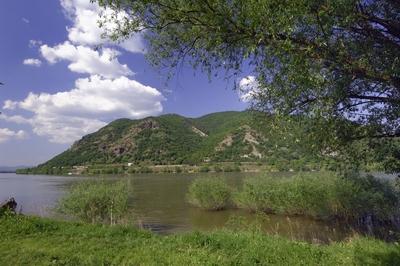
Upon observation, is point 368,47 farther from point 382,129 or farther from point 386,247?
point 386,247

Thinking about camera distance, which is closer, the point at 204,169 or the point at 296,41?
the point at 296,41

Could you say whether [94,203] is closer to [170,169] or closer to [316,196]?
[316,196]

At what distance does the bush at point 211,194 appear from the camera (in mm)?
37562

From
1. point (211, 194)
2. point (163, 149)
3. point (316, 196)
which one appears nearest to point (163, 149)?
point (163, 149)

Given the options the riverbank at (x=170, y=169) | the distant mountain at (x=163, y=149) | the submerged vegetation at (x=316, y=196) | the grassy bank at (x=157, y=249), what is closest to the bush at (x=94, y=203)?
the grassy bank at (x=157, y=249)

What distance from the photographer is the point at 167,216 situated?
3375 centimetres

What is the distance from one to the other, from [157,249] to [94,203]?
15.2 meters

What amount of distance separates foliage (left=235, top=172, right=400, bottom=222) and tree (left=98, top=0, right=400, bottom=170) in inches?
672

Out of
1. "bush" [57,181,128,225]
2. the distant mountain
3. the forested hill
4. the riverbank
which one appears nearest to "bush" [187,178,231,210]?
"bush" [57,181,128,225]

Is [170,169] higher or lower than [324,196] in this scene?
higher

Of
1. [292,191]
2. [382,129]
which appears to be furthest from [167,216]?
[382,129]

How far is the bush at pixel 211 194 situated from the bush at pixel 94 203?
12.3 meters

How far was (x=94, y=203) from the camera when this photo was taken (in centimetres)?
2539

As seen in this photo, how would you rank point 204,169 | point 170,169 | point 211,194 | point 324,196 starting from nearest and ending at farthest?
1. point 324,196
2. point 211,194
3. point 204,169
4. point 170,169
